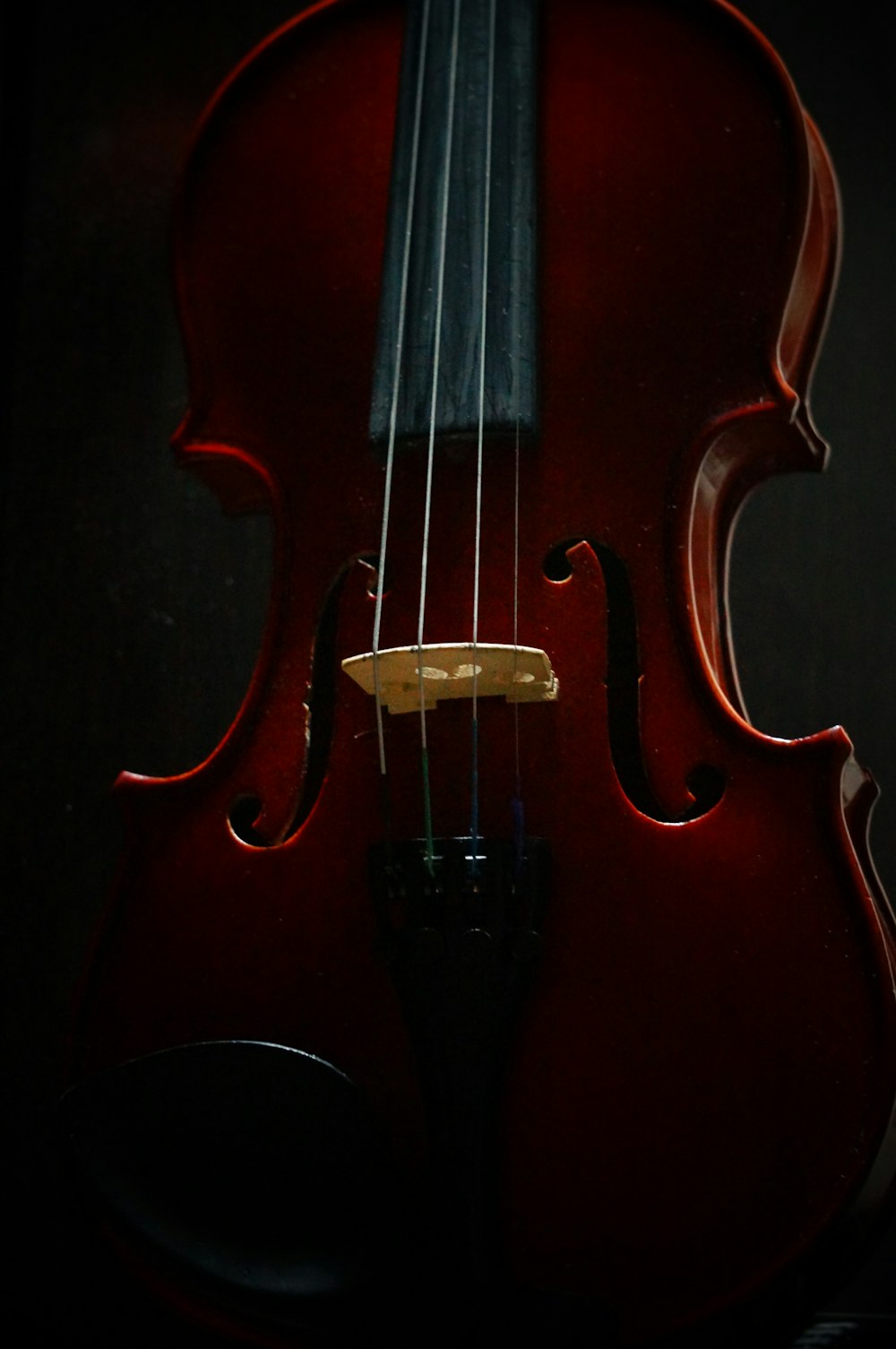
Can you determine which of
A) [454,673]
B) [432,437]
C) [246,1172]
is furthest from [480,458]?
[246,1172]

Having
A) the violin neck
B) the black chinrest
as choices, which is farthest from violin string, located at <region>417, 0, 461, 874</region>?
the black chinrest

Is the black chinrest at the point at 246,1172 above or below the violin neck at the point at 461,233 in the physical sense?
below

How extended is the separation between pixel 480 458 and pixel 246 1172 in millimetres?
527

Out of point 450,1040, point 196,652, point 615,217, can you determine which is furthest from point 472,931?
point 196,652

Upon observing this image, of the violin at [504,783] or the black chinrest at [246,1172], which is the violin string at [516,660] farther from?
the black chinrest at [246,1172]

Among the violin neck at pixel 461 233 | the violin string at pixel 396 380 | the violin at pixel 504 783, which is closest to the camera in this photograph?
the violin at pixel 504 783

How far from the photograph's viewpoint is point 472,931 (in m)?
0.80

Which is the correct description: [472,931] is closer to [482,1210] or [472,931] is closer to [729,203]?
[482,1210]

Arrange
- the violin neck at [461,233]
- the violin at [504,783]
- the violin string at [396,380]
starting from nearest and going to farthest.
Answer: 1. the violin at [504,783]
2. the violin string at [396,380]
3. the violin neck at [461,233]

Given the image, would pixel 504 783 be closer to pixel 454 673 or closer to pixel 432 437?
pixel 454 673

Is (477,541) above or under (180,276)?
under

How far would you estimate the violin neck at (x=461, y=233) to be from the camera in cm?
100

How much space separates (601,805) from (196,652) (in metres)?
0.70

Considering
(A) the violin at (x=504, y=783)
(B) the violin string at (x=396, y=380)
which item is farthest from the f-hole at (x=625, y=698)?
(B) the violin string at (x=396, y=380)
